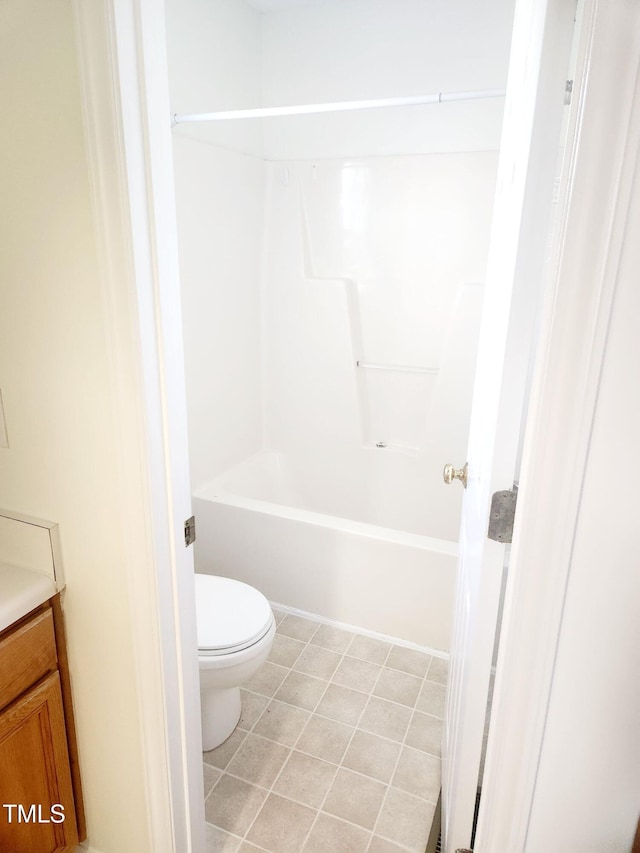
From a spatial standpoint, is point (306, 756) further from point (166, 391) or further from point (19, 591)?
point (166, 391)

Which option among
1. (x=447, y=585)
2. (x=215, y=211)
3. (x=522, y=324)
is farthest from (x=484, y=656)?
(x=215, y=211)

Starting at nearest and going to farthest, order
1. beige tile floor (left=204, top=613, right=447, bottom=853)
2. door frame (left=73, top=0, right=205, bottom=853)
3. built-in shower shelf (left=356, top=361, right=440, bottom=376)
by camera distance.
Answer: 1. door frame (left=73, top=0, right=205, bottom=853)
2. beige tile floor (left=204, top=613, right=447, bottom=853)
3. built-in shower shelf (left=356, top=361, right=440, bottom=376)

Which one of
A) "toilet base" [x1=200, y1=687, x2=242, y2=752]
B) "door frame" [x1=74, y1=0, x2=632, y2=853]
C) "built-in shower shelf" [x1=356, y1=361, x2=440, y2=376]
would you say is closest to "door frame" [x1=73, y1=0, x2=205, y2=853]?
"door frame" [x1=74, y1=0, x2=632, y2=853]

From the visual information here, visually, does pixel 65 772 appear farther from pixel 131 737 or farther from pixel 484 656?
pixel 484 656


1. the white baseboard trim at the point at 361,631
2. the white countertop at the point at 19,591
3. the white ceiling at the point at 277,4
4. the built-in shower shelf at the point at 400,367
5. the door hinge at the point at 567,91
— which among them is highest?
the white ceiling at the point at 277,4

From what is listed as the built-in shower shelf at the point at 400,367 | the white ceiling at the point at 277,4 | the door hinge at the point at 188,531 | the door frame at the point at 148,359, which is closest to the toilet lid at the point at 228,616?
the door frame at the point at 148,359

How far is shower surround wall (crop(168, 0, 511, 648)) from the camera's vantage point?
2.31 meters

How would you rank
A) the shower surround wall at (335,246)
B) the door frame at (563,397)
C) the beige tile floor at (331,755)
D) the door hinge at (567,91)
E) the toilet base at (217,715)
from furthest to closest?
the shower surround wall at (335,246)
the toilet base at (217,715)
the beige tile floor at (331,755)
the door hinge at (567,91)
the door frame at (563,397)

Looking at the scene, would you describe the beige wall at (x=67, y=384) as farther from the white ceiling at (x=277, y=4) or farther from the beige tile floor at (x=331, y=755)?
the white ceiling at (x=277, y=4)

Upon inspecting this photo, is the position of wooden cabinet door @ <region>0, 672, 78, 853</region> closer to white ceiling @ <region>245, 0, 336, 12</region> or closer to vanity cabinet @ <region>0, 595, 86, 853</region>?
vanity cabinet @ <region>0, 595, 86, 853</region>

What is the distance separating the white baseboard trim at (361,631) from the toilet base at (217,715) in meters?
0.63

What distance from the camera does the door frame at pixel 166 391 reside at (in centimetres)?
69

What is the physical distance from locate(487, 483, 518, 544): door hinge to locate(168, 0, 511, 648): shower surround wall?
4.10ft

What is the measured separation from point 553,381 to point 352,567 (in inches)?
66.6
